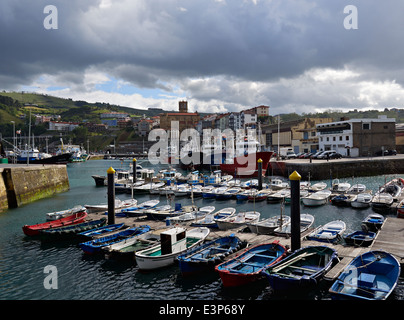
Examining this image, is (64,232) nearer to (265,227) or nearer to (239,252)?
(239,252)

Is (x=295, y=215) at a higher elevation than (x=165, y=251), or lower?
higher

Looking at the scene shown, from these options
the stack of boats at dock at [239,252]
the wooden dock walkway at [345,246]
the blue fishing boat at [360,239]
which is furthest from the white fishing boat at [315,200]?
the blue fishing boat at [360,239]

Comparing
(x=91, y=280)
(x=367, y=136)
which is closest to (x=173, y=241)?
(x=91, y=280)

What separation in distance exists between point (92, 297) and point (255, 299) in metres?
7.54

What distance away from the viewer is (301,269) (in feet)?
46.1

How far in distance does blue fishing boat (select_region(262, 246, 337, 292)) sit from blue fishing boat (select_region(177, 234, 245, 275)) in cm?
326

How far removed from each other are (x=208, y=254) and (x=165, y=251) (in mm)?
A: 2487

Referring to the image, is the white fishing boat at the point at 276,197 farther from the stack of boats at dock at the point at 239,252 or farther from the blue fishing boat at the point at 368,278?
the blue fishing boat at the point at 368,278

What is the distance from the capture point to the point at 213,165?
3066 inches

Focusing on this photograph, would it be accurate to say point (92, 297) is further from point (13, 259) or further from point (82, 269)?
point (13, 259)

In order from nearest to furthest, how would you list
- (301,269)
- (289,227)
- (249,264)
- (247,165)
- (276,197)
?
(301,269) < (249,264) < (289,227) < (276,197) < (247,165)

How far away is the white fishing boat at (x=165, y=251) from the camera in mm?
16047

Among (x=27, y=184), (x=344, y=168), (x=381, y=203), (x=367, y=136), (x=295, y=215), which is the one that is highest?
(x=367, y=136)

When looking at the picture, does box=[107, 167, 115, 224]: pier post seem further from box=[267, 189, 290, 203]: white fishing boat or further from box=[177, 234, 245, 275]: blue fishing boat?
box=[267, 189, 290, 203]: white fishing boat
